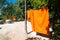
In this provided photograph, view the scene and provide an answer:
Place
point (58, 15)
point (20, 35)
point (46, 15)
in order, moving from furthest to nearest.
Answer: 1. point (20, 35)
2. point (58, 15)
3. point (46, 15)

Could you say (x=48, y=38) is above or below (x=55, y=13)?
below

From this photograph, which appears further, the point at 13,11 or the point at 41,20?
the point at 13,11

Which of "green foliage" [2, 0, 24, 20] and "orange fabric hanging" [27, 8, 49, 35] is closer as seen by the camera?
"orange fabric hanging" [27, 8, 49, 35]

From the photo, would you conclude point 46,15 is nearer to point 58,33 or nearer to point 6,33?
point 58,33

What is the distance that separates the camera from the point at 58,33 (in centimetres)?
862

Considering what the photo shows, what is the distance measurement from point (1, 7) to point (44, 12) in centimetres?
2353

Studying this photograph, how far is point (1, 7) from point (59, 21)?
22.9 meters

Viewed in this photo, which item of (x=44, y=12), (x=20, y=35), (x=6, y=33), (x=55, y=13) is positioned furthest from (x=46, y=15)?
(x=6, y=33)

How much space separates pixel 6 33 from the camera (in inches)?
427

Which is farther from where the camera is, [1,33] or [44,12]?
[1,33]

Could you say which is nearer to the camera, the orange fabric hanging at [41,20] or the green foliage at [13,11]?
the orange fabric hanging at [41,20]

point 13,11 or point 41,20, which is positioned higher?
point 41,20

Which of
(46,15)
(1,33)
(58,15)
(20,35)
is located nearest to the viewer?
(46,15)

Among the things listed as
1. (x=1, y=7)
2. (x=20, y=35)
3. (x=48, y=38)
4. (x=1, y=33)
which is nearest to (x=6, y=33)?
(x=1, y=33)
